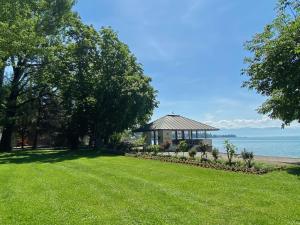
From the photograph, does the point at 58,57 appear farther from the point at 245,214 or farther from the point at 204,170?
the point at 245,214

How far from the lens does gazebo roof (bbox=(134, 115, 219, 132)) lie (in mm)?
32528

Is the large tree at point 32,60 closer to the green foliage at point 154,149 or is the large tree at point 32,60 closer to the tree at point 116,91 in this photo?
Result: the tree at point 116,91

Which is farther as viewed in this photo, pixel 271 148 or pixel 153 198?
pixel 271 148

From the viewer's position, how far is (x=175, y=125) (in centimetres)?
3297

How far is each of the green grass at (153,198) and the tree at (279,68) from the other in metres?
3.50

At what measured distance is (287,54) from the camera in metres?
13.9

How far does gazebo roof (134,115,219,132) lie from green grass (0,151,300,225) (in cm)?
1900

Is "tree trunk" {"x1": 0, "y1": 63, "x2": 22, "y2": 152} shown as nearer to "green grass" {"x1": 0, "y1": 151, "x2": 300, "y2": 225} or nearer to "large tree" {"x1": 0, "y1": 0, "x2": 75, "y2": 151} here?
"large tree" {"x1": 0, "y1": 0, "x2": 75, "y2": 151}

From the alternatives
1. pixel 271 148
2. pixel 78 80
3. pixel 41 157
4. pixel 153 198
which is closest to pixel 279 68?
pixel 153 198

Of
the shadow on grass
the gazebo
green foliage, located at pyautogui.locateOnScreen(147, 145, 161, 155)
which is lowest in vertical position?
the shadow on grass

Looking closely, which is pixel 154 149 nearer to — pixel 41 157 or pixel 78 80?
pixel 41 157

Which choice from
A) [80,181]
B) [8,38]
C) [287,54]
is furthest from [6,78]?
[287,54]

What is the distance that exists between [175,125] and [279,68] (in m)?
19.0

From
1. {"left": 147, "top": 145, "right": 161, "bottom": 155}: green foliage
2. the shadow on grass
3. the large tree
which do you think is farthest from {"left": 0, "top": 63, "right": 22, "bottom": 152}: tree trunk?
{"left": 147, "top": 145, "right": 161, "bottom": 155}: green foliage
